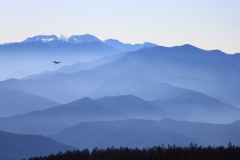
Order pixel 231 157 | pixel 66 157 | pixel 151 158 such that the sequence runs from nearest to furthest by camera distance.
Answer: pixel 231 157 < pixel 151 158 < pixel 66 157

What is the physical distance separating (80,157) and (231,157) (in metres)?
23.4

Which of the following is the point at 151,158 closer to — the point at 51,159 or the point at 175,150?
the point at 175,150

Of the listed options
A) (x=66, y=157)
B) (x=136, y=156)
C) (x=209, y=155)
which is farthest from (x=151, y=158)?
(x=66, y=157)

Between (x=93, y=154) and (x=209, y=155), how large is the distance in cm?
1875

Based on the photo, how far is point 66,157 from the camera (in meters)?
84.6

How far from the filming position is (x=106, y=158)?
260 ft

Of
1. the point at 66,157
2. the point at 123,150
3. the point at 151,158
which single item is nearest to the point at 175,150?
the point at 151,158

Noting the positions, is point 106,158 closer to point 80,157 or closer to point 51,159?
point 80,157

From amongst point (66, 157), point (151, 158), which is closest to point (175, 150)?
point (151, 158)

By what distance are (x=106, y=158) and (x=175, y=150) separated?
33.5 ft

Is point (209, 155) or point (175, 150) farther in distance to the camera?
point (175, 150)

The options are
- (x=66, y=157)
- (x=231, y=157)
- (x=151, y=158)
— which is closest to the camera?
(x=231, y=157)

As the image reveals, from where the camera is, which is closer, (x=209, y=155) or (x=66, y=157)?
(x=209, y=155)

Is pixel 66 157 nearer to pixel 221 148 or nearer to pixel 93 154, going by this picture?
pixel 93 154
